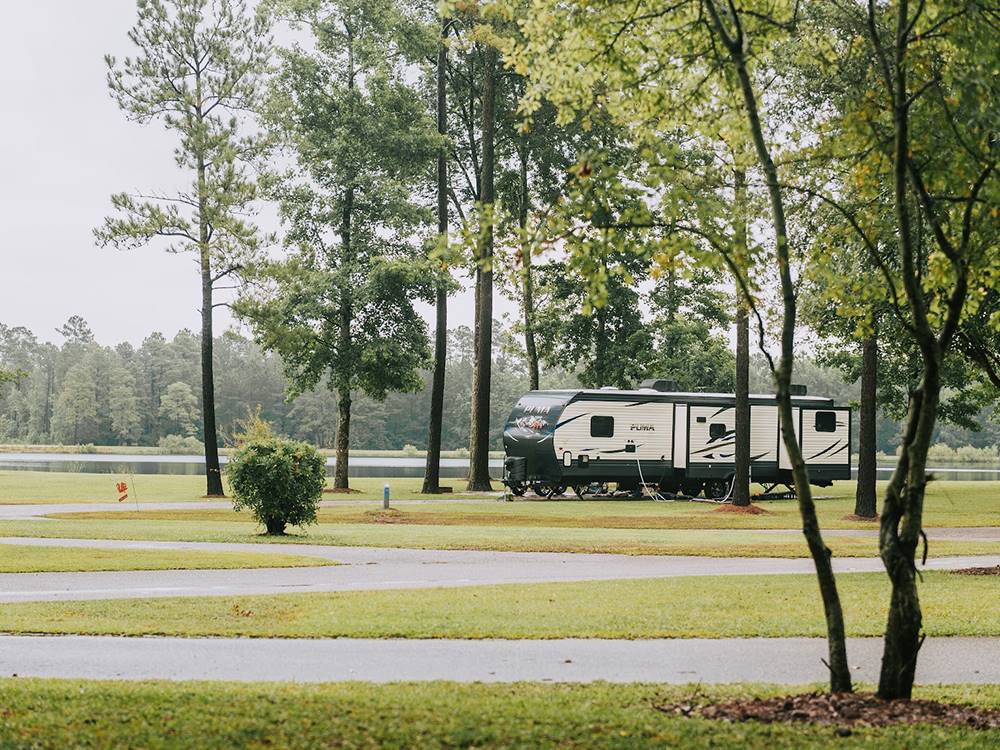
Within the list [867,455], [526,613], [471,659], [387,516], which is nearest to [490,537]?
[387,516]

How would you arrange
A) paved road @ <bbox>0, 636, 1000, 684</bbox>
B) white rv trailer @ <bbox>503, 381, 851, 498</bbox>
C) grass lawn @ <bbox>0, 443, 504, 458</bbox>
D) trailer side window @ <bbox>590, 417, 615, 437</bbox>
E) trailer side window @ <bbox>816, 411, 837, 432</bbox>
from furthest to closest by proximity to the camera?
grass lawn @ <bbox>0, 443, 504, 458</bbox> → trailer side window @ <bbox>816, 411, 837, 432</bbox> → trailer side window @ <bbox>590, 417, 615, 437</bbox> → white rv trailer @ <bbox>503, 381, 851, 498</bbox> → paved road @ <bbox>0, 636, 1000, 684</bbox>

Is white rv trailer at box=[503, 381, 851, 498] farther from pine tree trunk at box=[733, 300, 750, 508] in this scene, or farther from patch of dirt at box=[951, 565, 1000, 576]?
patch of dirt at box=[951, 565, 1000, 576]

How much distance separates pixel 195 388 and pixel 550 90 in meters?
125

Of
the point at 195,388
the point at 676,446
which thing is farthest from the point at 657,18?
the point at 195,388

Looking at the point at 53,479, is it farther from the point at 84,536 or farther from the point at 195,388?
the point at 195,388

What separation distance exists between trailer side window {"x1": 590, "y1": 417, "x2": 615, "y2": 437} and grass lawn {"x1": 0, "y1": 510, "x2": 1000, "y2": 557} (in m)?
11.4

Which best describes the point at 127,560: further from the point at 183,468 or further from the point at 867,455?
the point at 183,468

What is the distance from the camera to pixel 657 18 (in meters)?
8.22

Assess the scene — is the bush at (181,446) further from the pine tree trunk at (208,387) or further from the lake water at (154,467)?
the pine tree trunk at (208,387)

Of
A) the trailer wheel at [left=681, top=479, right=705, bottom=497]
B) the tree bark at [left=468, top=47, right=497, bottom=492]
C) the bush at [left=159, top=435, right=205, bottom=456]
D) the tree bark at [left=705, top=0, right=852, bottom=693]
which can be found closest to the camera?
the tree bark at [left=705, top=0, right=852, bottom=693]

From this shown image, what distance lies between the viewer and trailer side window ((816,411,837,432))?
3872cm

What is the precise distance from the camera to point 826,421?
128 ft

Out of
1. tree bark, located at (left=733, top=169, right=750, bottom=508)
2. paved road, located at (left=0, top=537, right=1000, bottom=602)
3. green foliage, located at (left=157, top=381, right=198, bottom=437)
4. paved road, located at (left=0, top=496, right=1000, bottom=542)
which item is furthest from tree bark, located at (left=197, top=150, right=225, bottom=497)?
green foliage, located at (left=157, top=381, right=198, bottom=437)

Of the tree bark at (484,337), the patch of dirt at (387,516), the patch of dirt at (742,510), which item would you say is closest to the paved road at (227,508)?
the tree bark at (484,337)
